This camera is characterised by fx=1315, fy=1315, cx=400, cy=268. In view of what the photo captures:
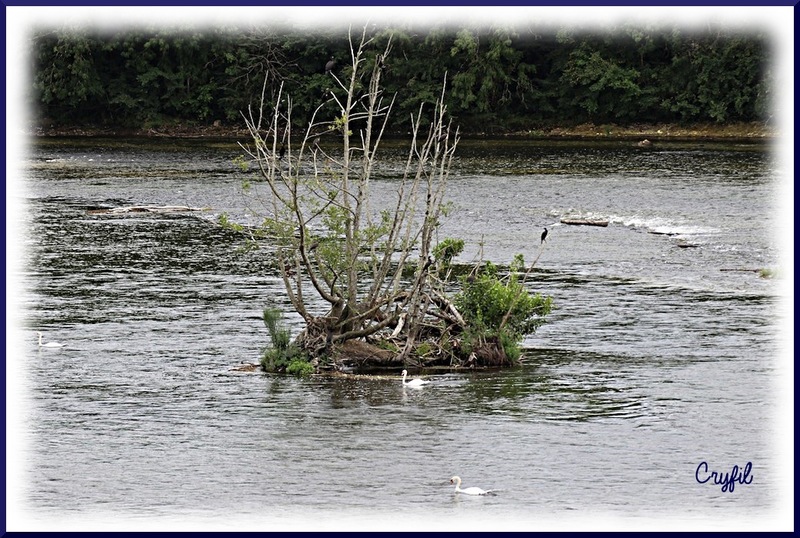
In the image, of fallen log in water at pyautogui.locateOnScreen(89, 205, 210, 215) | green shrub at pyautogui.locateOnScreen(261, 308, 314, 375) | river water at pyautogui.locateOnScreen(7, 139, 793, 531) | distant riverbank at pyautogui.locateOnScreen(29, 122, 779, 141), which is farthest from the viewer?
distant riverbank at pyautogui.locateOnScreen(29, 122, 779, 141)

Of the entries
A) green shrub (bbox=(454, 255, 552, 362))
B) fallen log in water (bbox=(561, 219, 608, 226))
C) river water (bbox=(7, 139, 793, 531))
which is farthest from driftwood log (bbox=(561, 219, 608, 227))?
green shrub (bbox=(454, 255, 552, 362))

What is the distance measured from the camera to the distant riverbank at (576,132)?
89188 millimetres

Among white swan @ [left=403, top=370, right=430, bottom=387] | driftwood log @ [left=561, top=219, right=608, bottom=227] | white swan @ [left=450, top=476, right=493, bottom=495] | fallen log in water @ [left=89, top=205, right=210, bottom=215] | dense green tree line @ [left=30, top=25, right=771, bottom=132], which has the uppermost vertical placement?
dense green tree line @ [left=30, top=25, right=771, bottom=132]

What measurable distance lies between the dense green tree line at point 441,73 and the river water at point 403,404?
45.2m

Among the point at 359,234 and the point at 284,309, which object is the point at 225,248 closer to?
the point at 284,309

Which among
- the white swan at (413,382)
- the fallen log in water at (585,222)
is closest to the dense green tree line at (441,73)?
the fallen log in water at (585,222)

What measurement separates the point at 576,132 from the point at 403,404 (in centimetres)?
7335

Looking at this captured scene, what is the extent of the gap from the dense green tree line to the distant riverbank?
25.8 inches

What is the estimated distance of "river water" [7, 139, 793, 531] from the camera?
17.8m

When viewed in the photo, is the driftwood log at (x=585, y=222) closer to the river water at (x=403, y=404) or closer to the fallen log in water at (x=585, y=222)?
the fallen log in water at (x=585, y=222)

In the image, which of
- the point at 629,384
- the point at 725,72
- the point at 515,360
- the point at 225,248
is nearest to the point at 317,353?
the point at 515,360
